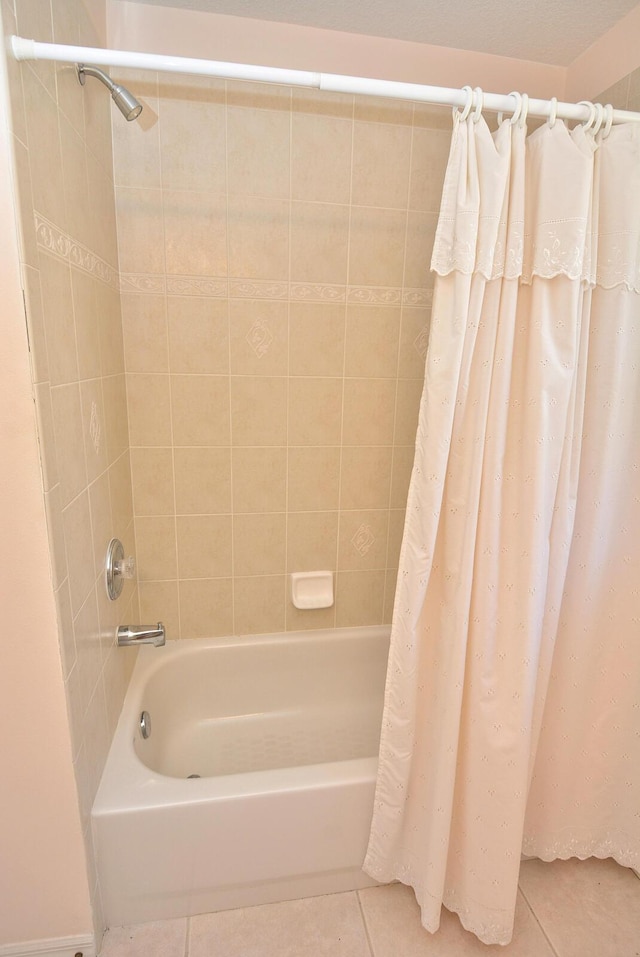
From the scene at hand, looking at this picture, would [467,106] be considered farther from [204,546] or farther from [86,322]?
[204,546]

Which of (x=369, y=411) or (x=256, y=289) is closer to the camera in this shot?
(x=256, y=289)

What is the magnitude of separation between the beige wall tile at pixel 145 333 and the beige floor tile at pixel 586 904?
1898 millimetres

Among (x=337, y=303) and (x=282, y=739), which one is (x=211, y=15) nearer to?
(x=337, y=303)

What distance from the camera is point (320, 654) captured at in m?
1.95

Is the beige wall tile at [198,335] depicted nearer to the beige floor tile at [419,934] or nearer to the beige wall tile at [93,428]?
the beige wall tile at [93,428]

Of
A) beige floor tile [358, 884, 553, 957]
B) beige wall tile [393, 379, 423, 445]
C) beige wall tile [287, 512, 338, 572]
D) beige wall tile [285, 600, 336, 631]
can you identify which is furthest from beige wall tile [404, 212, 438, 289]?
beige floor tile [358, 884, 553, 957]

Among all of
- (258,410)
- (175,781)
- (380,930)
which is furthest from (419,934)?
(258,410)

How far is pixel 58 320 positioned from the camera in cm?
103

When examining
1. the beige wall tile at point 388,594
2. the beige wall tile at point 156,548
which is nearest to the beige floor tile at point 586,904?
the beige wall tile at point 388,594

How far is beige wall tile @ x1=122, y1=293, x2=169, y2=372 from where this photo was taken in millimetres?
1589

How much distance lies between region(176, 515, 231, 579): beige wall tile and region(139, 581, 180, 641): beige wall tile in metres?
0.08

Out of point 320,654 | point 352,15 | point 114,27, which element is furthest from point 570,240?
point 320,654

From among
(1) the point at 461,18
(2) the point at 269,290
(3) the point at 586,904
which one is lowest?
(3) the point at 586,904

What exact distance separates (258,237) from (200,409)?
1.87 ft
